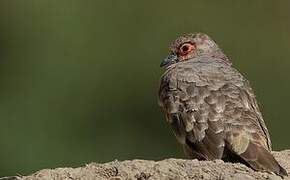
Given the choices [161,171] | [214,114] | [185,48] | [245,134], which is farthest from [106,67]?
[161,171]

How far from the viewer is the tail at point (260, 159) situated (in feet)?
44.0

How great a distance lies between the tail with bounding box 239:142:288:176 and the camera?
44.0 ft

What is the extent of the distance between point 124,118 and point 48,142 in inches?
100

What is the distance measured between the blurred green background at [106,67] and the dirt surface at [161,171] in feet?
53.3

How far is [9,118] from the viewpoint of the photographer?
31422mm

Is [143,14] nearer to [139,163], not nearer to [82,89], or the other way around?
[82,89]

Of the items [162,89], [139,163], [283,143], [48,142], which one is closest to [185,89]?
[162,89]

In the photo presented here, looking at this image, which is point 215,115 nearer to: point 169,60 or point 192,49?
point 192,49

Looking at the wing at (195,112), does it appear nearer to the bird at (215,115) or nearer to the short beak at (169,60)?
the bird at (215,115)

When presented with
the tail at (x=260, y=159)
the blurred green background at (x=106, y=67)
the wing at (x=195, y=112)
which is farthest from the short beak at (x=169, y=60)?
the blurred green background at (x=106, y=67)

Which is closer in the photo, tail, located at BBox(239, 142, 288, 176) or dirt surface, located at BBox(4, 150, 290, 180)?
dirt surface, located at BBox(4, 150, 290, 180)

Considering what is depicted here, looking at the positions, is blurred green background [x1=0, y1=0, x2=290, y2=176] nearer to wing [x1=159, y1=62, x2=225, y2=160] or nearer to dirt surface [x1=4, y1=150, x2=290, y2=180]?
wing [x1=159, y1=62, x2=225, y2=160]

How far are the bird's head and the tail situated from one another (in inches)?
113

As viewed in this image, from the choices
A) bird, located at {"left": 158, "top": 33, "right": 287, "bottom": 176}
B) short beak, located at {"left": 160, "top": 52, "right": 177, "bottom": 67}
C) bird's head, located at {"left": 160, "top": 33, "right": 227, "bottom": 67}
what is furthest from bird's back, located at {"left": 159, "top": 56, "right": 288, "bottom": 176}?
short beak, located at {"left": 160, "top": 52, "right": 177, "bottom": 67}
